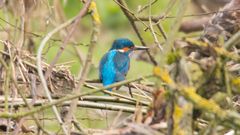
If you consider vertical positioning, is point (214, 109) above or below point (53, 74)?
below

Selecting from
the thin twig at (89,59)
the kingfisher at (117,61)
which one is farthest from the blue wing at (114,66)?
the thin twig at (89,59)

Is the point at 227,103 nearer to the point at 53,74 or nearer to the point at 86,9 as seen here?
the point at 86,9

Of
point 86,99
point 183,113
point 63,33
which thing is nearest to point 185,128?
point 183,113

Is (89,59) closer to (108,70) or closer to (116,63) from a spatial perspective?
(108,70)

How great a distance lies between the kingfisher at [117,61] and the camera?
4.13 metres

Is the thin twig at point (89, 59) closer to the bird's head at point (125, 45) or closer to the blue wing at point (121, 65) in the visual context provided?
the blue wing at point (121, 65)

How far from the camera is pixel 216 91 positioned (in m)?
1.77

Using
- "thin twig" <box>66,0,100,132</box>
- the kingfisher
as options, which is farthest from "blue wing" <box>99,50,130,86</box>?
"thin twig" <box>66,0,100,132</box>

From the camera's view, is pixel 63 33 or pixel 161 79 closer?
pixel 161 79

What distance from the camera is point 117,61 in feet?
14.2

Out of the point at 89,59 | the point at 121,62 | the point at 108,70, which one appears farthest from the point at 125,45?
the point at 89,59

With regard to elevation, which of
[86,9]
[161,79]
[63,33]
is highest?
[63,33]

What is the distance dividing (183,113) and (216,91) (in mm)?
128

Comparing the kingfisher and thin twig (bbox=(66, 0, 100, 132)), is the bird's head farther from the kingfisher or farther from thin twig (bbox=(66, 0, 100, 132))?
thin twig (bbox=(66, 0, 100, 132))
